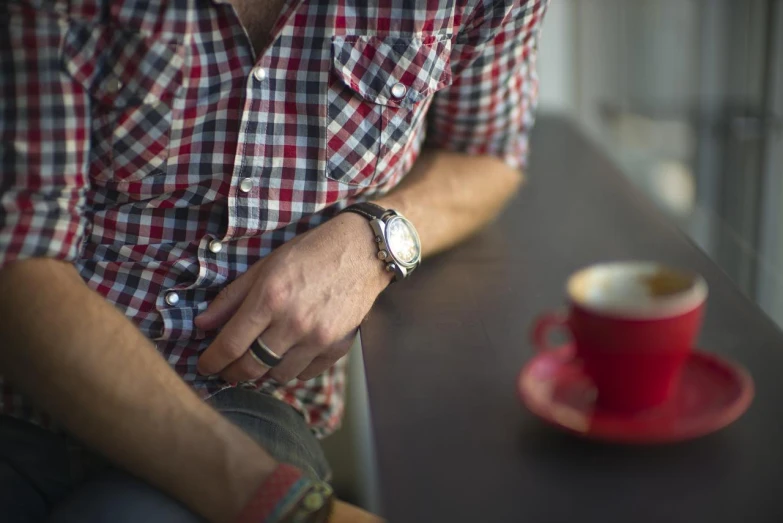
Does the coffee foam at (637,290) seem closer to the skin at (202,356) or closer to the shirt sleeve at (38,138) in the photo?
the skin at (202,356)

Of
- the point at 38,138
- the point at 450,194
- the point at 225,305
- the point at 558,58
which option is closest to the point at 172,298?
the point at 225,305

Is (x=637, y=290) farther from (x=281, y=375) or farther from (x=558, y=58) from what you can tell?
(x=558, y=58)

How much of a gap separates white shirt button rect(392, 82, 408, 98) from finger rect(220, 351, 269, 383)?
0.73 ft

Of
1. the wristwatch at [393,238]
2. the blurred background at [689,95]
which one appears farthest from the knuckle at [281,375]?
the blurred background at [689,95]

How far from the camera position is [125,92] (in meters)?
0.57

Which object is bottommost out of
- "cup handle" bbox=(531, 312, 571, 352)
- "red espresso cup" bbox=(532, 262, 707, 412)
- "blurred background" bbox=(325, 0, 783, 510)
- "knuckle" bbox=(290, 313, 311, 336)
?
"blurred background" bbox=(325, 0, 783, 510)

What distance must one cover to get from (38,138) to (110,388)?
0.17 meters

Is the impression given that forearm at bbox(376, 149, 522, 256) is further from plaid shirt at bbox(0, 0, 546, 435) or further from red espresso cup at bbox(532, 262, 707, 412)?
red espresso cup at bbox(532, 262, 707, 412)

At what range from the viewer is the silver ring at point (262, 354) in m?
0.58

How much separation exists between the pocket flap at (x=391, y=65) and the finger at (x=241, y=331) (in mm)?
175

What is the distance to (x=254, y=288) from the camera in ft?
1.93

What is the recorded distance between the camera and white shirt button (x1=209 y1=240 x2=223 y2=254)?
0.61 m

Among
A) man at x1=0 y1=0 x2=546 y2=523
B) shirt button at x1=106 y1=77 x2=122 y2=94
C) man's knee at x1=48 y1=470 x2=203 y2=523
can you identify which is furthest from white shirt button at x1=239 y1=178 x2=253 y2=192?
man's knee at x1=48 y1=470 x2=203 y2=523

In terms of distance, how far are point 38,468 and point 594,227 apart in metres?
0.48
